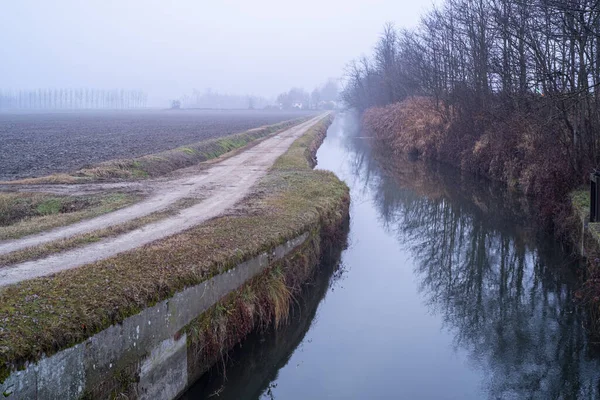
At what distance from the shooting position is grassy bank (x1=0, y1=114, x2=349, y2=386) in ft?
20.9

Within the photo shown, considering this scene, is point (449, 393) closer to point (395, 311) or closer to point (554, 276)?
point (395, 311)

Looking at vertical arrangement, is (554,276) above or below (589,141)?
below

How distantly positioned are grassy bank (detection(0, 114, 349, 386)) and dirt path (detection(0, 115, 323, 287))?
435 millimetres

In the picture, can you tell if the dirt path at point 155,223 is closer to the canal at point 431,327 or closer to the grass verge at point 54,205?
the grass verge at point 54,205

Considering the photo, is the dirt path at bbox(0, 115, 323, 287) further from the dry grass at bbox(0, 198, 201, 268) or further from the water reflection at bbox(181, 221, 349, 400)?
the water reflection at bbox(181, 221, 349, 400)

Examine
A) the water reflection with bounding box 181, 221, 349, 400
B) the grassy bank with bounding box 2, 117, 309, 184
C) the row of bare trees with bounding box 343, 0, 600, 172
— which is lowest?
the water reflection with bounding box 181, 221, 349, 400

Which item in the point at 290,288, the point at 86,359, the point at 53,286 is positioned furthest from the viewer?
the point at 290,288

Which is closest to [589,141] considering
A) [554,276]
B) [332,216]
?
[554,276]

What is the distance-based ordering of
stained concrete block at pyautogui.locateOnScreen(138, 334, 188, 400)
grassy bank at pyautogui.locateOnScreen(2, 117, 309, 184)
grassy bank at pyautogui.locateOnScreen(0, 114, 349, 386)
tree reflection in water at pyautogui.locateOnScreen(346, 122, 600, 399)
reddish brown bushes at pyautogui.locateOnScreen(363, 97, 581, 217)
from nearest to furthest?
grassy bank at pyautogui.locateOnScreen(0, 114, 349, 386) → stained concrete block at pyautogui.locateOnScreen(138, 334, 188, 400) → tree reflection in water at pyautogui.locateOnScreen(346, 122, 600, 399) → reddish brown bushes at pyautogui.locateOnScreen(363, 97, 581, 217) → grassy bank at pyautogui.locateOnScreen(2, 117, 309, 184)

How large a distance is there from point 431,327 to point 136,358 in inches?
239

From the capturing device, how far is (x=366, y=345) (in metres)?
10.6

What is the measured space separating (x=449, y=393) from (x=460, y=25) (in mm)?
31385

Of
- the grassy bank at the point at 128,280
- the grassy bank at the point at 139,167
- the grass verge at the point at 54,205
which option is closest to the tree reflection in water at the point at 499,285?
the grassy bank at the point at 128,280

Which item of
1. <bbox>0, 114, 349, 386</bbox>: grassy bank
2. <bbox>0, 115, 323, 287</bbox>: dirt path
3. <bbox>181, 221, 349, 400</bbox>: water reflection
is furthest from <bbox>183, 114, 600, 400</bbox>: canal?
<bbox>0, 115, 323, 287</bbox>: dirt path
